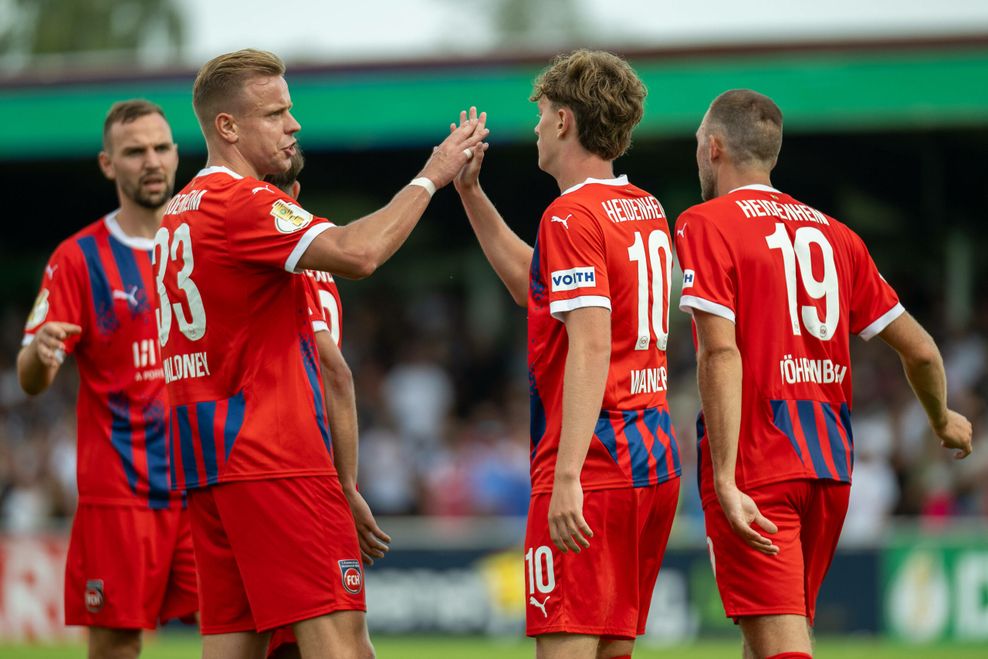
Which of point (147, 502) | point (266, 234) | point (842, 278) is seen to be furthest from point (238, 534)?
point (842, 278)

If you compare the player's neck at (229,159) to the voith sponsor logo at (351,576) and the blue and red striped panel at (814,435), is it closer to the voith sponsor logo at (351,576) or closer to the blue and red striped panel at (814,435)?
the voith sponsor logo at (351,576)

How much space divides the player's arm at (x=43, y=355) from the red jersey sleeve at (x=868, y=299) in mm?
3121

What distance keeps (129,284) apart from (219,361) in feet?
6.07

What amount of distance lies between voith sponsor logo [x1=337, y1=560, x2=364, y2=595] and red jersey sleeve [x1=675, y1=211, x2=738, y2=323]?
148cm

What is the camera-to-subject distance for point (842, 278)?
17.7 ft

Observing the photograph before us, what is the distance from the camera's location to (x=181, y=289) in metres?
5.06

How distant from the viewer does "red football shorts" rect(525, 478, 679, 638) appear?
4.92m

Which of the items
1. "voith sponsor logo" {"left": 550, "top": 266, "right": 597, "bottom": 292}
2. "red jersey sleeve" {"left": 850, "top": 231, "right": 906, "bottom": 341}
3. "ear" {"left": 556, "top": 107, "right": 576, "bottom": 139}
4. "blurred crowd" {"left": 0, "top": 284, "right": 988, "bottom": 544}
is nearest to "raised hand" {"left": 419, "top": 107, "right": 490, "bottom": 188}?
"ear" {"left": 556, "top": 107, "right": 576, "bottom": 139}

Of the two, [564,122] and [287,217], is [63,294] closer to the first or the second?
[287,217]

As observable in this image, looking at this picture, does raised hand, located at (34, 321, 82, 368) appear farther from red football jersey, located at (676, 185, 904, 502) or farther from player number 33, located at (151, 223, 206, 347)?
red football jersey, located at (676, 185, 904, 502)

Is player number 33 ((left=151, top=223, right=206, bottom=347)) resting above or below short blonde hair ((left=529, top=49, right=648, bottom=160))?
below

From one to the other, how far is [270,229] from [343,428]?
101cm

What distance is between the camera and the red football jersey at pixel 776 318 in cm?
527

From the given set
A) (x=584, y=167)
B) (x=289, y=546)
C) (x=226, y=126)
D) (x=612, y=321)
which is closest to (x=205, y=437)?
(x=289, y=546)
